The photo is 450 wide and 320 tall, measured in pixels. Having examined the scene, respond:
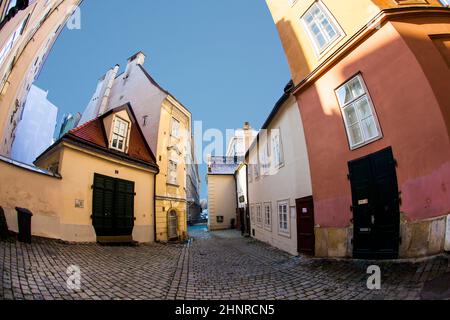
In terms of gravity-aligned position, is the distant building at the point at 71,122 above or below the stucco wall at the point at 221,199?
above

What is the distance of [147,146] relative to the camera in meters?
13.4

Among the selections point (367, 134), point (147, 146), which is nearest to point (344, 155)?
point (367, 134)

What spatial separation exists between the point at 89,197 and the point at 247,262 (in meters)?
6.73

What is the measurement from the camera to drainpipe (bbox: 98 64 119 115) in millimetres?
17750

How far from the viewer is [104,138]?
1049cm

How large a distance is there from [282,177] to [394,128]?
556 centimetres

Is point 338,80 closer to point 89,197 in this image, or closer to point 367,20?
point 367,20

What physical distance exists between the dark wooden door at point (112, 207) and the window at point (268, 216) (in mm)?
7161

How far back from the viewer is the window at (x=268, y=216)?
12.0 metres

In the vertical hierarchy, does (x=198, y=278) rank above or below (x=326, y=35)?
below

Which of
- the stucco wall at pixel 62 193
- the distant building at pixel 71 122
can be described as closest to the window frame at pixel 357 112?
the stucco wall at pixel 62 193

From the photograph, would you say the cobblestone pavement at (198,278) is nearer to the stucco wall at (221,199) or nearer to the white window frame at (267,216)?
the white window frame at (267,216)

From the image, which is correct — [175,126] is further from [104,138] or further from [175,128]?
[104,138]

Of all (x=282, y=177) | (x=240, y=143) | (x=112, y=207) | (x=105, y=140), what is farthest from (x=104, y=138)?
(x=240, y=143)
